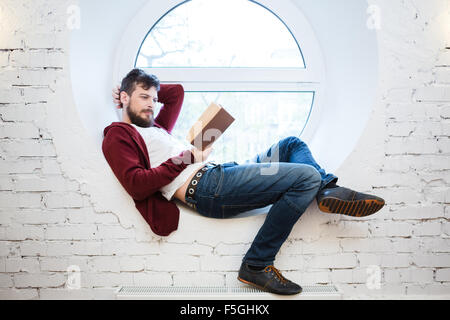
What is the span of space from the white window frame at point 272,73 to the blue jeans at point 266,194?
60 cm

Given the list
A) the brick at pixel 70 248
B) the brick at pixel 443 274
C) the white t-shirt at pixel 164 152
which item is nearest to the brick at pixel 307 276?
the brick at pixel 443 274

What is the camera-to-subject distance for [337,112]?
6.09ft

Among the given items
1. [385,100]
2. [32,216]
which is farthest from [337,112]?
[32,216]

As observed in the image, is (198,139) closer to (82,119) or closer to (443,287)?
(82,119)

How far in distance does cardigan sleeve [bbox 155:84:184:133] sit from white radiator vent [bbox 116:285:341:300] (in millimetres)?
804

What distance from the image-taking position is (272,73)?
1.92 metres

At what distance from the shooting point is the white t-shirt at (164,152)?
1.48 metres

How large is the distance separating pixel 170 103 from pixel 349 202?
3.40ft

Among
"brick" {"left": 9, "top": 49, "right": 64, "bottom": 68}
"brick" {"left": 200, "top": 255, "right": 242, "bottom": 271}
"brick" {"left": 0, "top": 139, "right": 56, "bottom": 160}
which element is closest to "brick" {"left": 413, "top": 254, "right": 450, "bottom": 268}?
"brick" {"left": 200, "top": 255, "right": 242, "bottom": 271}

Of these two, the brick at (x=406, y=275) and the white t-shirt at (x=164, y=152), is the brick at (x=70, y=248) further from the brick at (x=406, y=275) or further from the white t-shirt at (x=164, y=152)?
the brick at (x=406, y=275)

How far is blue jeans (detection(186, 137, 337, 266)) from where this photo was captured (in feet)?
4.54

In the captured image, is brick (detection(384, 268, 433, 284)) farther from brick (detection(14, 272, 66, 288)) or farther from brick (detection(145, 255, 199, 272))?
brick (detection(14, 272, 66, 288))

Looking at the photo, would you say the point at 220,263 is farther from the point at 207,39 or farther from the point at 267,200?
the point at 207,39

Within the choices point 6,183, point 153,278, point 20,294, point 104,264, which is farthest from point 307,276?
point 6,183
